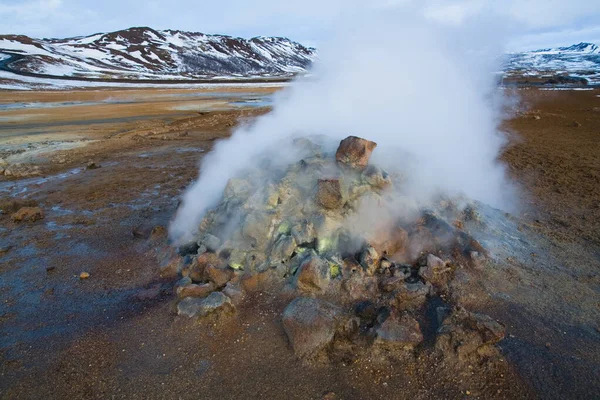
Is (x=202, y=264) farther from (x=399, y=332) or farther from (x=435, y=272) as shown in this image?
(x=435, y=272)

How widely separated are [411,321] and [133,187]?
690cm

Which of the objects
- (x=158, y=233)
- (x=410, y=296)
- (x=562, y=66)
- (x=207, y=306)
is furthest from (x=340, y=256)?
(x=562, y=66)

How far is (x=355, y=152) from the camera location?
4449 mm

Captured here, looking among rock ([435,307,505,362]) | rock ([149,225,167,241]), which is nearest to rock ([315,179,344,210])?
rock ([435,307,505,362])

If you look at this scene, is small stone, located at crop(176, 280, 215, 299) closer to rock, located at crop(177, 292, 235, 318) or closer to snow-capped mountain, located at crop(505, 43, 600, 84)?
rock, located at crop(177, 292, 235, 318)

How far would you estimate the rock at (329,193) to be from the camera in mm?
4191

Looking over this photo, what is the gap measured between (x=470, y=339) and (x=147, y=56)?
94513mm

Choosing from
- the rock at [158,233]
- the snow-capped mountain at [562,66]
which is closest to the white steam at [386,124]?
the rock at [158,233]

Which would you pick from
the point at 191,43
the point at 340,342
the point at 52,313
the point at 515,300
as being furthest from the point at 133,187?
the point at 191,43

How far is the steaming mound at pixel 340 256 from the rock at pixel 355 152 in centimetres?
1

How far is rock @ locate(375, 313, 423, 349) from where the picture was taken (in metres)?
3.04

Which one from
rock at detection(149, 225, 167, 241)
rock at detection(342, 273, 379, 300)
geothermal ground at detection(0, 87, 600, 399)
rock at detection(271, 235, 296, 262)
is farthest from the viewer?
rock at detection(149, 225, 167, 241)

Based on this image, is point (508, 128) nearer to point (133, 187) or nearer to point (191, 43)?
point (133, 187)

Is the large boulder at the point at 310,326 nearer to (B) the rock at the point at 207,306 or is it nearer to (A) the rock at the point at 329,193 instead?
(B) the rock at the point at 207,306
